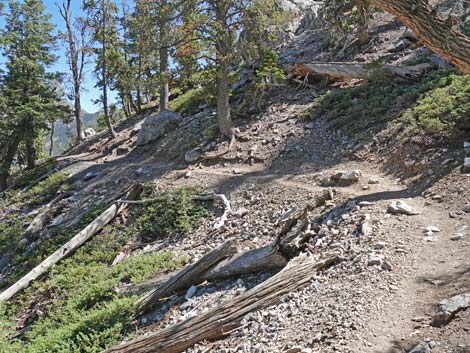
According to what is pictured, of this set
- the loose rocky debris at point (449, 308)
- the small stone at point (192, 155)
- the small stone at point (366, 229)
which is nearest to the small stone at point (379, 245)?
the small stone at point (366, 229)

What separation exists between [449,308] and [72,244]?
33.5ft

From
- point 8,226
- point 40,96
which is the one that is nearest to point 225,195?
point 8,226

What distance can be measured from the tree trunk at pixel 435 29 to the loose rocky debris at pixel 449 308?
3.43m

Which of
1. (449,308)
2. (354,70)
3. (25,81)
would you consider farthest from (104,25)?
(449,308)

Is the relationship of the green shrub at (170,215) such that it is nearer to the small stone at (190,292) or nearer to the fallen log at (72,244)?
the fallen log at (72,244)

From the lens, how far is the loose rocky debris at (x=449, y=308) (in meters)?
4.11

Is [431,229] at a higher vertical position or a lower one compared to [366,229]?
lower

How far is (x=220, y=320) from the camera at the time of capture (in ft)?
17.9

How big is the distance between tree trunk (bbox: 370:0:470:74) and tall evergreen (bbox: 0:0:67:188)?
20462 millimetres

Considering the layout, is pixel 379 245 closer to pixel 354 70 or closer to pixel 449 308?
pixel 449 308

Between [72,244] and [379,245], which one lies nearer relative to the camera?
[379,245]

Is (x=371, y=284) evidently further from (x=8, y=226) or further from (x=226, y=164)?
(x=8, y=226)

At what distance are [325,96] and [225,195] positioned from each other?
5.82 metres

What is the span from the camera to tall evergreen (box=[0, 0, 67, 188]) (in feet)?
69.6
